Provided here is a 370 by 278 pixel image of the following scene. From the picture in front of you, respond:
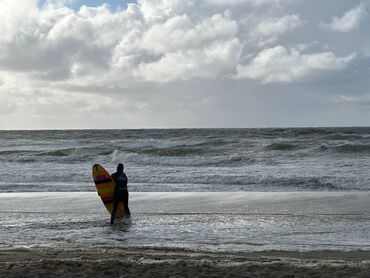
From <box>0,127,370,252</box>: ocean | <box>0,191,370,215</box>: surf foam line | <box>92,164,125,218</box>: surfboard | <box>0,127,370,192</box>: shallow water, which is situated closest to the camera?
<box>0,127,370,252</box>: ocean

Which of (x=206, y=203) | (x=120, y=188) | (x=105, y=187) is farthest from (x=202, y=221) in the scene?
(x=105, y=187)

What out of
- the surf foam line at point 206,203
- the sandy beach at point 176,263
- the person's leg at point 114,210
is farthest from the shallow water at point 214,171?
the sandy beach at point 176,263

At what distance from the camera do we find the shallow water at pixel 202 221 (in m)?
8.96

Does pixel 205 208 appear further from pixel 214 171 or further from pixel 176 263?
pixel 214 171

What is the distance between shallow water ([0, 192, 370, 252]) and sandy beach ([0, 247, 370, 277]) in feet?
2.13

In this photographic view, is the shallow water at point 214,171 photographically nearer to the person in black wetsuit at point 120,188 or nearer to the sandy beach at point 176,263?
the person in black wetsuit at point 120,188

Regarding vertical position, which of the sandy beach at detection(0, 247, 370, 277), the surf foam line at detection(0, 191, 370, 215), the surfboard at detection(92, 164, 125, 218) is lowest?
the surf foam line at detection(0, 191, 370, 215)

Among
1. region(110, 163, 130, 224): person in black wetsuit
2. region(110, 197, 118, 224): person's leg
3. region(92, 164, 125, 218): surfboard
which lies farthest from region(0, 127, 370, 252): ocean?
region(110, 163, 130, 224): person in black wetsuit

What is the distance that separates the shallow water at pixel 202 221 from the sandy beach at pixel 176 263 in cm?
65

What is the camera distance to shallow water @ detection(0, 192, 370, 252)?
353 inches

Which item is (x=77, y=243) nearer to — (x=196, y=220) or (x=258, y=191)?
(x=196, y=220)

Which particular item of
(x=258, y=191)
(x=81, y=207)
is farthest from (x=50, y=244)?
(x=258, y=191)

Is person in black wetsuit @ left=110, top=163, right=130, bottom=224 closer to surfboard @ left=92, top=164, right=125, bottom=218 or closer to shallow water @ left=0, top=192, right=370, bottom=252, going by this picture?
surfboard @ left=92, top=164, right=125, bottom=218

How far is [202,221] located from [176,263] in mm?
4278
